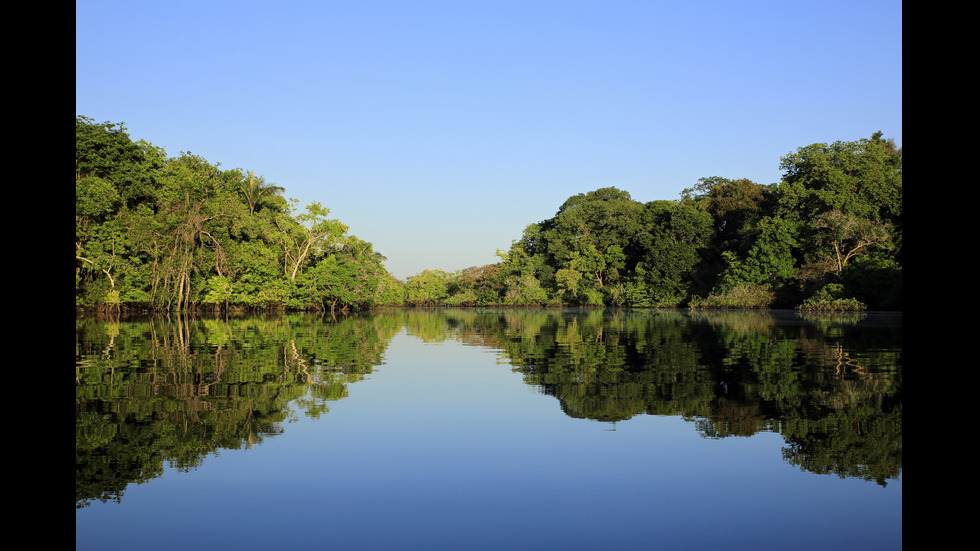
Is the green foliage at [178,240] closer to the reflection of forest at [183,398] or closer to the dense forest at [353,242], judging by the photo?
the dense forest at [353,242]

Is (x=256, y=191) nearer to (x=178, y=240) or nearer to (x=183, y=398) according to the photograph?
(x=178, y=240)

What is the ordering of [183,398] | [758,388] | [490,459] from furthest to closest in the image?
[758,388], [183,398], [490,459]

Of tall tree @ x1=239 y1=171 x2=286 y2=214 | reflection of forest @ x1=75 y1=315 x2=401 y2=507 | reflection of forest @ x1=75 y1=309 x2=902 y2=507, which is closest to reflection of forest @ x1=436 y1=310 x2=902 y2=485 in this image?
reflection of forest @ x1=75 y1=309 x2=902 y2=507

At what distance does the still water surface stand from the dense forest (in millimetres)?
33155

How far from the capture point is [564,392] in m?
9.48

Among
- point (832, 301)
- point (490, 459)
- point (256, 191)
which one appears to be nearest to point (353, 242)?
point (256, 191)

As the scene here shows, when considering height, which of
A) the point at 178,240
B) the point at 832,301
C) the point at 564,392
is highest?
the point at 178,240

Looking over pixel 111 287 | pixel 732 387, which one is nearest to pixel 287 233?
pixel 111 287

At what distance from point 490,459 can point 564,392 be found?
13.0 feet

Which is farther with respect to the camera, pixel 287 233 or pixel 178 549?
pixel 287 233
